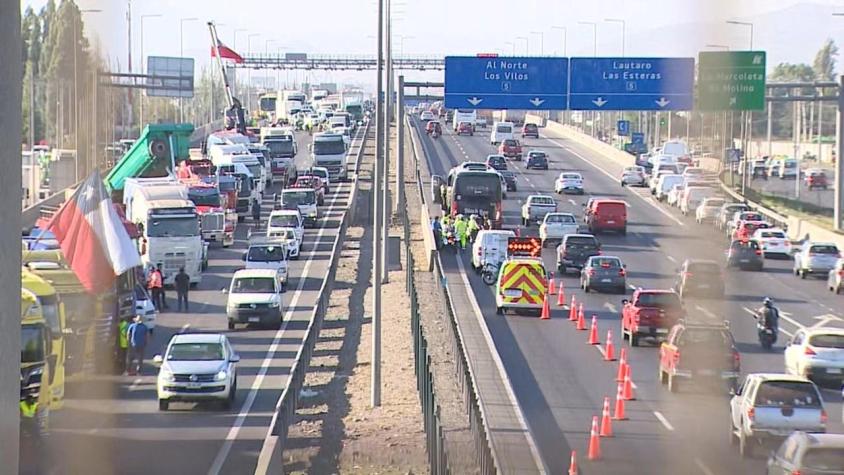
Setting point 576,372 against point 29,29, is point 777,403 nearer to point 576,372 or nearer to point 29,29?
point 576,372

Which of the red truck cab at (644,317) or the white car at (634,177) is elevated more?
the white car at (634,177)

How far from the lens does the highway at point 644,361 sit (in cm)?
1217

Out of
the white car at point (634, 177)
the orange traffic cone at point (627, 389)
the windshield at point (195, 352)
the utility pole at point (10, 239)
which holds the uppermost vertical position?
the utility pole at point (10, 239)

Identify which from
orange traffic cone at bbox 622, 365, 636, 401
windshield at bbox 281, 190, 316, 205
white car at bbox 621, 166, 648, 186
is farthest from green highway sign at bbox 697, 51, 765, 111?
white car at bbox 621, 166, 648, 186

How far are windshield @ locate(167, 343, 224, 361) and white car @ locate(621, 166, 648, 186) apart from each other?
51.9m

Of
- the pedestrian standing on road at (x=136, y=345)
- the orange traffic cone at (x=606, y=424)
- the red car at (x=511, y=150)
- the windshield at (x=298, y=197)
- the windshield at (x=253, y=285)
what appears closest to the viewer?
the orange traffic cone at (x=606, y=424)

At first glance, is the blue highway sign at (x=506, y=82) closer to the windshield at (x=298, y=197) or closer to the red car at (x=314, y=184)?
the windshield at (x=298, y=197)

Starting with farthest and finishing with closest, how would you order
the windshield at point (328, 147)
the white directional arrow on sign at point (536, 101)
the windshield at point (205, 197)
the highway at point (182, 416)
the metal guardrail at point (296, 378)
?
the windshield at point (328, 147), the windshield at point (205, 197), the white directional arrow on sign at point (536, 101), the metal guardrail at point (296, 378), the highway at point (182, 416)

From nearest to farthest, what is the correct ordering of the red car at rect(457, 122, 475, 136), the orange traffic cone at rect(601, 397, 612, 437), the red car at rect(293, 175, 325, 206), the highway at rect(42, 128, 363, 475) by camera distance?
the highway at rect(42, 128, 363, 475) → the orange traffic cone at rect(601, 397, 612, 437) → the red car at rect(293, 175, 325, 206) → the red car at rect(457, 122, 475, 136)

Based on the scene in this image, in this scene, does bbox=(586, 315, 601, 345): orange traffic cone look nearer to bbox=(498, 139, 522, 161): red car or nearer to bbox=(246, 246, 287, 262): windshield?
bbox=(246, 246, 287, 262): windshield

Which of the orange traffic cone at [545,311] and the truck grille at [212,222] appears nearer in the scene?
the orange traffic cone at [545,311]

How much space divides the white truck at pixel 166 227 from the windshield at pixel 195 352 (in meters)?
17.2

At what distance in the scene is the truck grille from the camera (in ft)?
172

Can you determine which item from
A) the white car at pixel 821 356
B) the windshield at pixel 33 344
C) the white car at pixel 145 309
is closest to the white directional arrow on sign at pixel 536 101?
the white car at pixel 145 309
